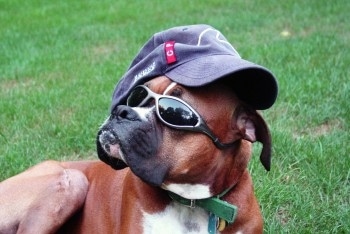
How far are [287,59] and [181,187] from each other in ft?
14.3

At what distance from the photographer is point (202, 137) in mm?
2598

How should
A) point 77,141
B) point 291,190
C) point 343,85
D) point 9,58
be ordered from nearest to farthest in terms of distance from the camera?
point 291,190
point 77,141
point 343,85
point 9,58

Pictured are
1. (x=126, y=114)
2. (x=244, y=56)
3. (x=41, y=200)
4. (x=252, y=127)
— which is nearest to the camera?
(x=126, y=114)

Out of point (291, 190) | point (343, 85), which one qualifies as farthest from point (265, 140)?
point (343, 85)

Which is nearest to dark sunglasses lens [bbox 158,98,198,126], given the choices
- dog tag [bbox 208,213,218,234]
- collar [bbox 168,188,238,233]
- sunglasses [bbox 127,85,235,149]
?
sunglasses [bbox 127,85,235,149]

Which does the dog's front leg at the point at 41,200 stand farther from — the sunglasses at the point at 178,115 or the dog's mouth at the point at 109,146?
the sunglasses at the point at 178,115

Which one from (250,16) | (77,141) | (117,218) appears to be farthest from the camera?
(250,16)

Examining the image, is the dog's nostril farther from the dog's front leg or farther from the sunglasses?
the dog's front leg

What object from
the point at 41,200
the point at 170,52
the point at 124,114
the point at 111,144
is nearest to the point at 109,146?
the point at 111,144

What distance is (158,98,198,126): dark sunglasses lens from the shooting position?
2570 mm

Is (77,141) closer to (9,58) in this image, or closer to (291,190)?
(291,190)

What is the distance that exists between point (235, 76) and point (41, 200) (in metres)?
1.23

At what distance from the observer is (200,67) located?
2604 mm

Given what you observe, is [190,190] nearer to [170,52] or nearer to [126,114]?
[126,114]
